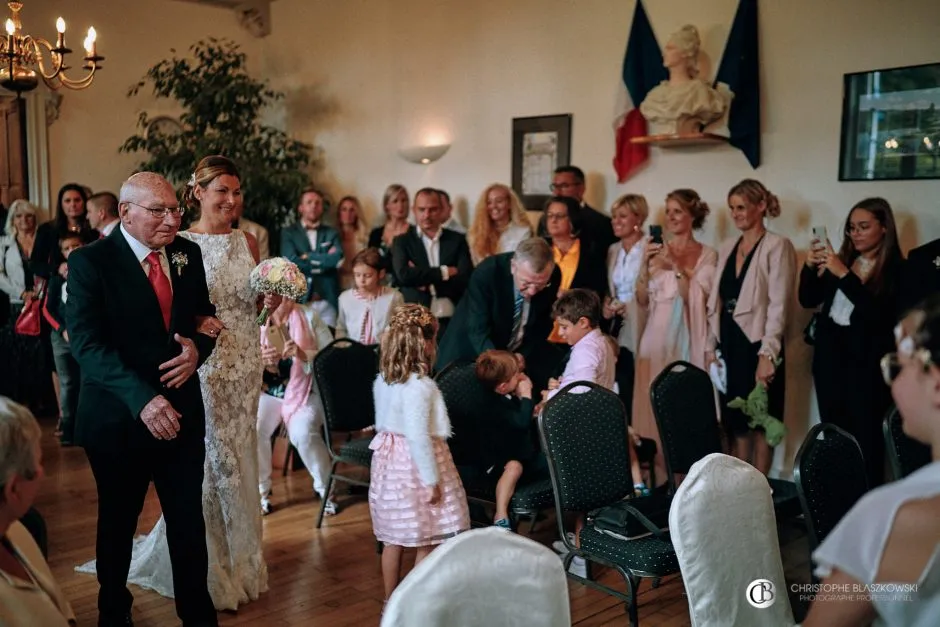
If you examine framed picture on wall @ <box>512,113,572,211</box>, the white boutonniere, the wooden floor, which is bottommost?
the wooden floor

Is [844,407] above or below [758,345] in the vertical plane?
below

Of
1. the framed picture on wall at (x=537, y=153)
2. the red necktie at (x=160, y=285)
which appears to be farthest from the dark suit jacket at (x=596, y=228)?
the red necktie at (x=160, y=285)

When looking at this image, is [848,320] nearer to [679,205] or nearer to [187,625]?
[679,205]

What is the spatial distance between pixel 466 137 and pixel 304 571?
4.46 meters

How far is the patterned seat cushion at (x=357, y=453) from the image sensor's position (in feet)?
14.5

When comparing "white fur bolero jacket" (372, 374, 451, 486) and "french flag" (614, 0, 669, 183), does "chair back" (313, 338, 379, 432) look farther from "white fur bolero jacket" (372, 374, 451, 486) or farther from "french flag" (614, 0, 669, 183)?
"french flag" (614, 0, 669, 183)

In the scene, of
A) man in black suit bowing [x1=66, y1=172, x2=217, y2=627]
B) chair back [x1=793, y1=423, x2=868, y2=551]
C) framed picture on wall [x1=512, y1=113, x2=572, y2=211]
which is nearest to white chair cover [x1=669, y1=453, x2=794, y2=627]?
chair back [x1=793, y1=423, x2=868, y2=551]

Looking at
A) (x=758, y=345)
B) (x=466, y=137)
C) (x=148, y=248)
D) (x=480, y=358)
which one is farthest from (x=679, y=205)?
(x=148, y=248)

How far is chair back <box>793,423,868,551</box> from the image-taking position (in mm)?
2648

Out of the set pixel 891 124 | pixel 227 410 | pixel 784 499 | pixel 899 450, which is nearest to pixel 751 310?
pixel 891 124

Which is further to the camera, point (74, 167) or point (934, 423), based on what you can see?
point (74, 167)

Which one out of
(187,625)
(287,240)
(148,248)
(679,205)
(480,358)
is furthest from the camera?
(287,240)

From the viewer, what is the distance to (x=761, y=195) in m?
5.11

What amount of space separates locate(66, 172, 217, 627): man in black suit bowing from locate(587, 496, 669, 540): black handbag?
146cm
